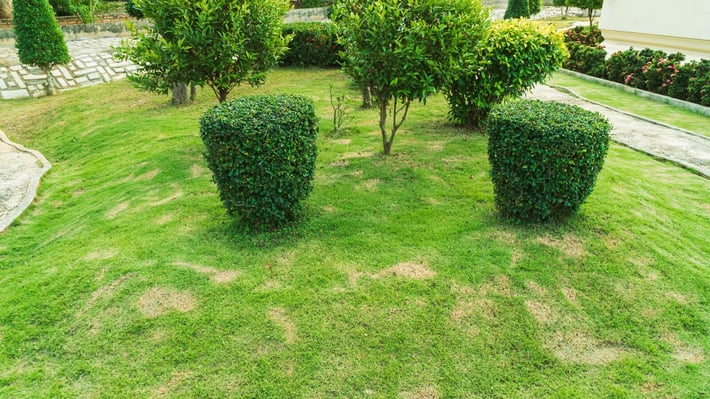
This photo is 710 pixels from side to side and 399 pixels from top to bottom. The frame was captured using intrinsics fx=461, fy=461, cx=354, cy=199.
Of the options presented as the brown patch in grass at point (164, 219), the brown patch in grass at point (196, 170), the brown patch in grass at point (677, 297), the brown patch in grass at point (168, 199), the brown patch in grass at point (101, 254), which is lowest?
the brown patch in grass at point (677, 297)

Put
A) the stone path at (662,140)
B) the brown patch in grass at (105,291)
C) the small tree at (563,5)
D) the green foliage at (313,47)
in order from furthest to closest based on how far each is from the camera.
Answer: the small tree at (563,5) → the green foliage at (313,47) → the stone path at (662,140) → the brown patch in grass at (105,291)

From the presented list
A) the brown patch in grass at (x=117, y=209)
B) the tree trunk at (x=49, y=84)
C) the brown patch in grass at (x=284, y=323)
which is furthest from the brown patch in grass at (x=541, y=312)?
the tree trunk at (x=49, y=84)

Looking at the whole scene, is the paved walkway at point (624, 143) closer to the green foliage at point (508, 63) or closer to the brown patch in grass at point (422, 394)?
the green foliage at point (508, 63)

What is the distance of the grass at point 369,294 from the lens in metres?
3.43

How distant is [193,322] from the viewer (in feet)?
12.9

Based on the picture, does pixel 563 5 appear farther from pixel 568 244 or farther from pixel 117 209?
pixel 117 209

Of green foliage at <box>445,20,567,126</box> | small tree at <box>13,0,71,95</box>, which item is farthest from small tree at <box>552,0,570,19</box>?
small tree at <box>13,0,71,95</box>

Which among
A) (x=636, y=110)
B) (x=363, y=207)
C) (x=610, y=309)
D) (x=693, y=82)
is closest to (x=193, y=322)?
(x=363, y=207)

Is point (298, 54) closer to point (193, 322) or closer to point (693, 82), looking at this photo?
point (693, 82)

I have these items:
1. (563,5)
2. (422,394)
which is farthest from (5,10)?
(563,5)

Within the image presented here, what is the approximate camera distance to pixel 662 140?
26.5ft

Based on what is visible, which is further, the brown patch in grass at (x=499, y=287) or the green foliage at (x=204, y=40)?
the green foliage at (x=204, y=40)

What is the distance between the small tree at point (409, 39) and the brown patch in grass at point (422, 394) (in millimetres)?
3810

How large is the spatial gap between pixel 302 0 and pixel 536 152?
25.8 meters
